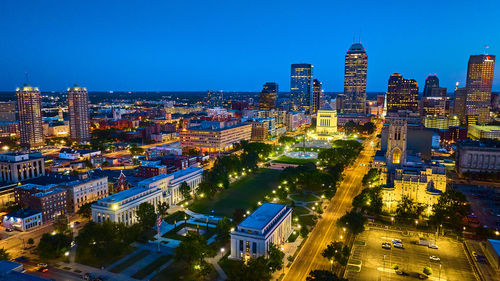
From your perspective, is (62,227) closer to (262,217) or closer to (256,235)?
(256,235)

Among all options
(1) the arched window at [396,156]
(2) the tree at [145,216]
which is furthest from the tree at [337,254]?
(1) the arched window at [396,156]

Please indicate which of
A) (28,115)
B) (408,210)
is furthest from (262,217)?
(28,115)

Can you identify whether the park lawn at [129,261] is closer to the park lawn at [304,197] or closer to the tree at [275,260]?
the tree at [275,260]

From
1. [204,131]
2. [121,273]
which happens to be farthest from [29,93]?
[121,273]

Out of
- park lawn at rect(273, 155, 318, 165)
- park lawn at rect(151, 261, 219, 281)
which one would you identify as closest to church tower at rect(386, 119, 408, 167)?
park lawn at rect(273, 155, 318, 165)

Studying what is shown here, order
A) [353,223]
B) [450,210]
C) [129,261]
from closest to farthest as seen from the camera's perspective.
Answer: [129,261]
[353,223]
[450,210]

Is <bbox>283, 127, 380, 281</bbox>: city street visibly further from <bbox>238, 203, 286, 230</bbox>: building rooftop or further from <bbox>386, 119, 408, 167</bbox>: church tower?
<bbox>386, 119, 408, 167</bbox>: church tower
